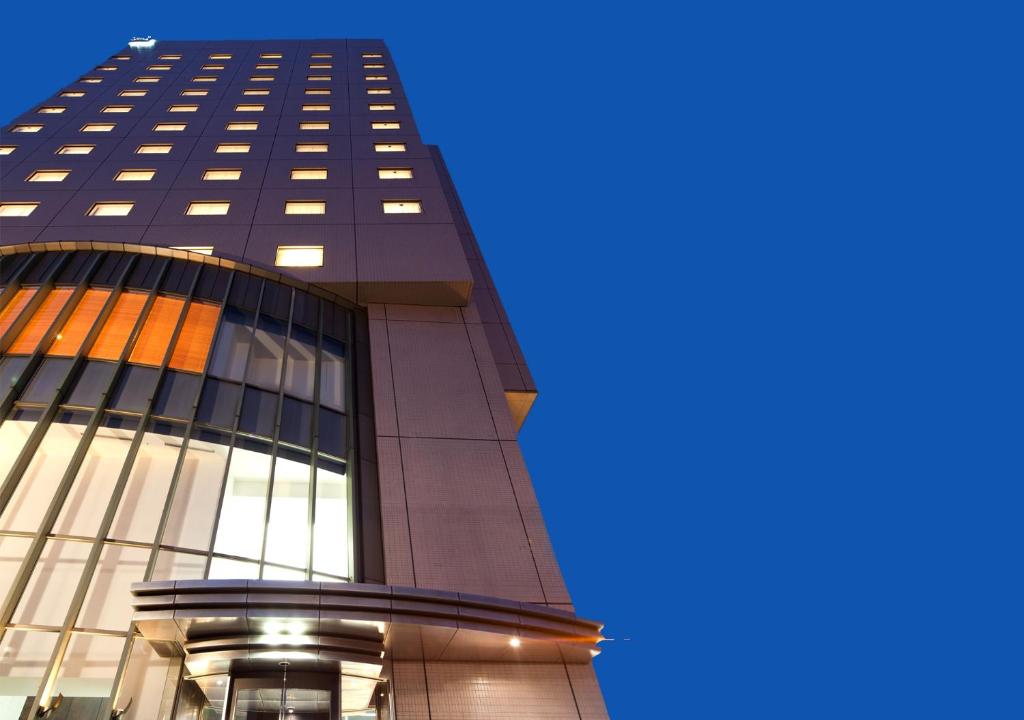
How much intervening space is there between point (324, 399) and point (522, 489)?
19.0ft

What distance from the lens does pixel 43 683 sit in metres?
9.02

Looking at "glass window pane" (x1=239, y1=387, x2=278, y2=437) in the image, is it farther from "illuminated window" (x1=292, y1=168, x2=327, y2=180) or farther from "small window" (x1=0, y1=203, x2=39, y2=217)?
"small window" (x1=0, y1=203, x2=39, y2=217)

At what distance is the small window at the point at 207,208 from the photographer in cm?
2280

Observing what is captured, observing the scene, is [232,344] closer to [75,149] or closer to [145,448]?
[145,448]

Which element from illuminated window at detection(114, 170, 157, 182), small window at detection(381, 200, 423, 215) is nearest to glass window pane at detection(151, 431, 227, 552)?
small window at detection(381, 200, 423, 215)

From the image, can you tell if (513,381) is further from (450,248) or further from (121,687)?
(121,687)

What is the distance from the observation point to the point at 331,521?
13156 mm

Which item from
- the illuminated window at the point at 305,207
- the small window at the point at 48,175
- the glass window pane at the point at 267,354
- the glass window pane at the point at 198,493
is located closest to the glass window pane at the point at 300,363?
the glass window pane at the point at 267,354

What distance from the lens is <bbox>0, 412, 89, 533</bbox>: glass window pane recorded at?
11391 mm

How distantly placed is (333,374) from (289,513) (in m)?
4.92

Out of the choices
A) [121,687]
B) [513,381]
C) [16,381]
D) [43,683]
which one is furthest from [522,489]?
[16,381]

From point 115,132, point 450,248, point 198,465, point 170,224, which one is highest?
point 115,132

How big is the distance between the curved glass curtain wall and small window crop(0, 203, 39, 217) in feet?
19.6

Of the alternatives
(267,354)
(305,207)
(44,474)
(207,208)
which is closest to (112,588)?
(44,474)
